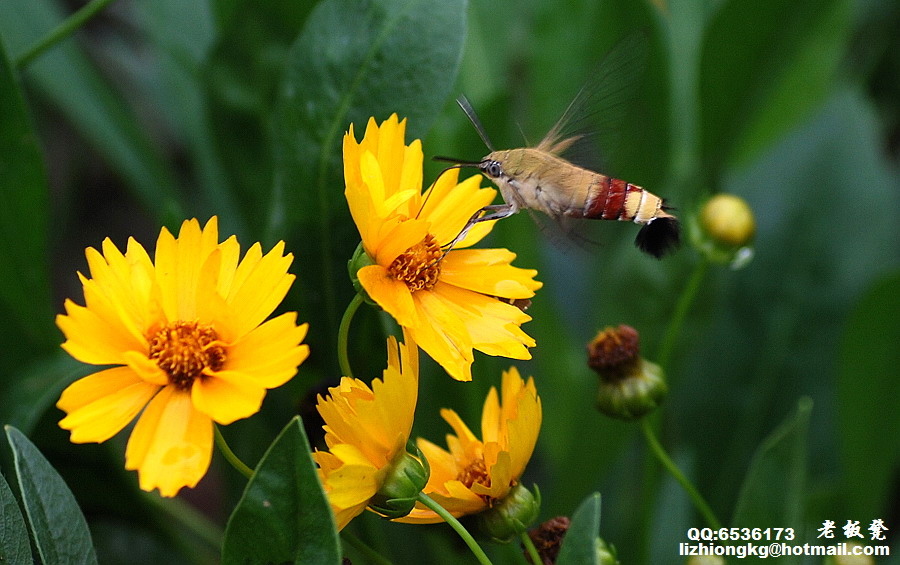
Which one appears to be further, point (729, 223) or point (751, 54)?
point (751, 54)

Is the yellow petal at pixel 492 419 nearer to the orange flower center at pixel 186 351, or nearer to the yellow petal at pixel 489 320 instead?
the yellow petal at pixel 489 320

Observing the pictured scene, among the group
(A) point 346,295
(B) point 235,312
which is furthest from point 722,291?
(B) point 235,312

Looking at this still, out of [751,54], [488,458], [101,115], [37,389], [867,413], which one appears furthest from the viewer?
[101,115]

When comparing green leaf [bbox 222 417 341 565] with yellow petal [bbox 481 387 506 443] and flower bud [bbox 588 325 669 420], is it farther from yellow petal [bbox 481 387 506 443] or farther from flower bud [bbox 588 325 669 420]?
flower bud [bbox 588 325 669 420]

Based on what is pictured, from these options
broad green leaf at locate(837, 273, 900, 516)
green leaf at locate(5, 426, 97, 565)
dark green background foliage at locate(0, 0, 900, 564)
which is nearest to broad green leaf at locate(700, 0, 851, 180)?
dark green background foliage at locate(0, 0, 900, 564)

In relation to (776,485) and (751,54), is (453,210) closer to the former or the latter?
(776,485)

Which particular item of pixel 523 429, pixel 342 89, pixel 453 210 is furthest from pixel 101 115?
pixel 523 429

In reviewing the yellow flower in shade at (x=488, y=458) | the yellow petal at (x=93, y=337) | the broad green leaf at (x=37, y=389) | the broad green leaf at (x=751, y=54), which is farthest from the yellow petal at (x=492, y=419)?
the broad green leaf at (x=751, y=54)
